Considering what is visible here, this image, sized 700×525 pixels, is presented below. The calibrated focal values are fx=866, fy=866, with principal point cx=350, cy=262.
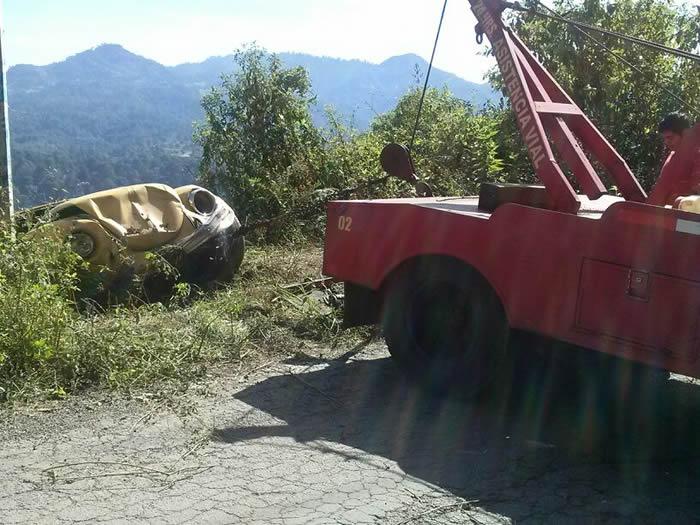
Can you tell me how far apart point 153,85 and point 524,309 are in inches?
4302

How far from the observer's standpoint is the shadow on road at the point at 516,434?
173 inches

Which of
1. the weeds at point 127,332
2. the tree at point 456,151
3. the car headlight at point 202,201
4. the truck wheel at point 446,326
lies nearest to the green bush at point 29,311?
the weeds at point 127,332

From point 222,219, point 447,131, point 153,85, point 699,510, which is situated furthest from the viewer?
point 153,85

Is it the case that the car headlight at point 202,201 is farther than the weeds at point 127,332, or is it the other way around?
the car headlight at point 202,201

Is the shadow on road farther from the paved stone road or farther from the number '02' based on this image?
the number '02'

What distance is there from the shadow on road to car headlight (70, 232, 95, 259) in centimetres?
267

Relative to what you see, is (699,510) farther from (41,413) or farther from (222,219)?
(222,219)

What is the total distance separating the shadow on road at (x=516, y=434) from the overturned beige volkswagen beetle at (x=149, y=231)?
98.7 inches

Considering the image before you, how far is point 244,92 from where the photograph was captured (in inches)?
575

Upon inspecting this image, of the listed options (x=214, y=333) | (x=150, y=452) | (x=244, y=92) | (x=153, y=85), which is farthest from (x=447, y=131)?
(x=153, y=85)

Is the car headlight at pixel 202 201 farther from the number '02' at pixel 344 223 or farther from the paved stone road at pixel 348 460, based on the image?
the paved stone road at pixel 348 460

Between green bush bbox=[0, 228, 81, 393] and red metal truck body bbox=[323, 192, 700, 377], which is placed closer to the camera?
red metal truck body bbox=[323, 192, 700, 377]

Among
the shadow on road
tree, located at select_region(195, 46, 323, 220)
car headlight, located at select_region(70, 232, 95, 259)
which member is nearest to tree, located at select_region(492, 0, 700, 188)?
tree, located at select_region(195, 46, 323, 220)

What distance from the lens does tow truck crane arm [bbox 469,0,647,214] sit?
5516mm
